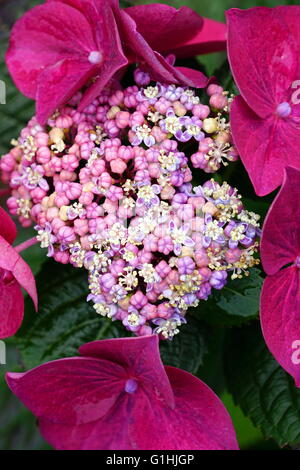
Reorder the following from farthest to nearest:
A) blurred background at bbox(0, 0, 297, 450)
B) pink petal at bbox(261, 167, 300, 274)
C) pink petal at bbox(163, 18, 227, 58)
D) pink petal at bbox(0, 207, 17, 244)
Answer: blurred background at bbox(0, 0, 297, 450) < pink petal at bbox(163, 18, 227, 58) < pink petal at bbox(0, 207, 17, 244) < pink petal at bbox(261, 167, 300, 274)

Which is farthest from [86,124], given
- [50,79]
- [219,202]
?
[219,202]

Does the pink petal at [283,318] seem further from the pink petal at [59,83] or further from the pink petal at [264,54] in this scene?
the pink petal at [59,83]

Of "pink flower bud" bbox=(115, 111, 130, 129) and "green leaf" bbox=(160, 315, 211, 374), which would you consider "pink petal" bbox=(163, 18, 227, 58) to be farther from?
"green leaf" bbox=(160, 315, 211, 374)

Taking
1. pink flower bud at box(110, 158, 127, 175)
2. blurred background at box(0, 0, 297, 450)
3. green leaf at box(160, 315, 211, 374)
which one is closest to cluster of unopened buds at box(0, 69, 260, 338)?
pink flower bud at box(110, 158, 127, 175)

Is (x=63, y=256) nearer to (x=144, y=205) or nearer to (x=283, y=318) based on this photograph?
(x=144, y=205)

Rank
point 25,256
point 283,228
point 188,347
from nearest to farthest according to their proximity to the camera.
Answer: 1. point 283,228
2. point 188,347
3. point 25,256

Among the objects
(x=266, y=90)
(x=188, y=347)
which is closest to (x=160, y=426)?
(x=188, y=347)
